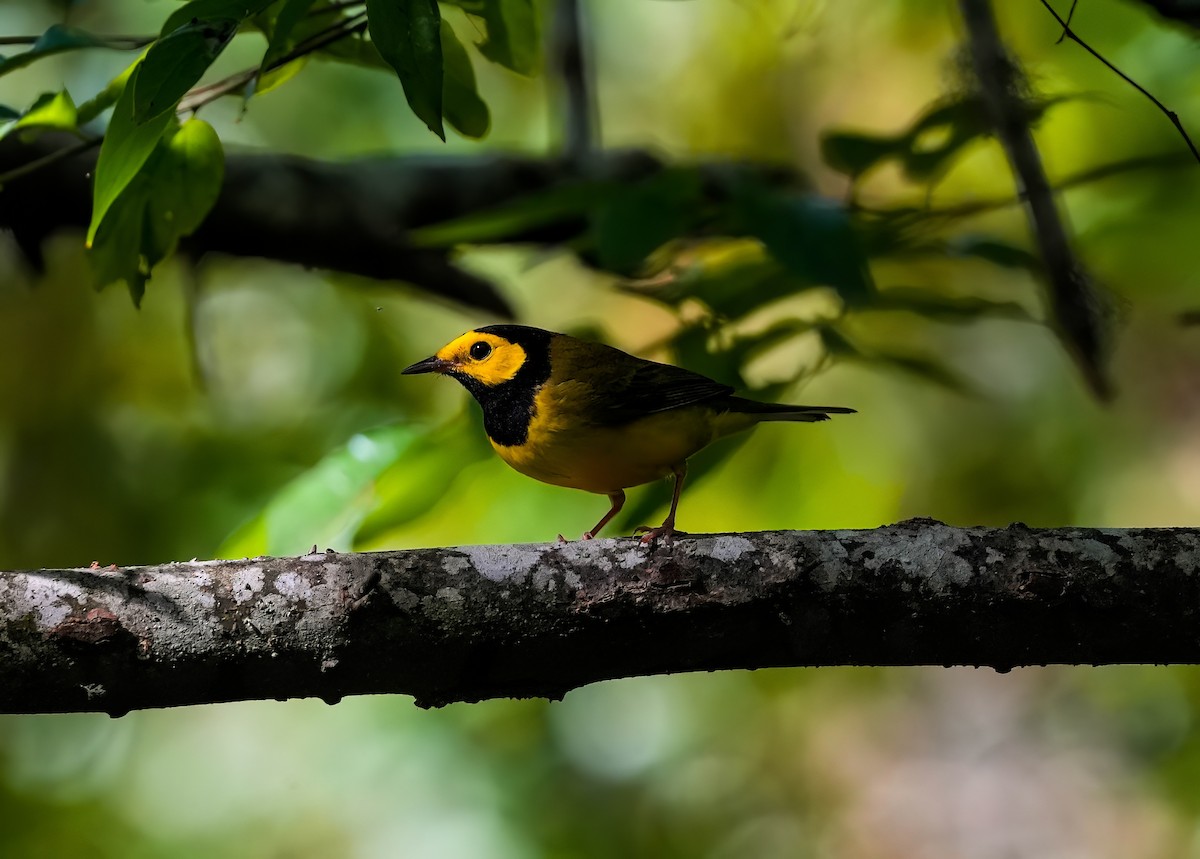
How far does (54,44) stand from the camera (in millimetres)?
2932

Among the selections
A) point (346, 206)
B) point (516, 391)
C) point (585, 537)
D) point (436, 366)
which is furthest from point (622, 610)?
point (346, 206)

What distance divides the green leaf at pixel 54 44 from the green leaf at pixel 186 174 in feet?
1.06

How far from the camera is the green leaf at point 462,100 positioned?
3.04 meters

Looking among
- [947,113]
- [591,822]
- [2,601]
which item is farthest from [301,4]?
[591,822]

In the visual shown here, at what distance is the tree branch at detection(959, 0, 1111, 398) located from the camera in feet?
→ 12.1

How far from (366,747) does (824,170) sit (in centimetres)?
561

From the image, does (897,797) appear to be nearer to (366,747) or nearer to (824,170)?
(366,747)

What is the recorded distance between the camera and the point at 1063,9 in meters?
6.76

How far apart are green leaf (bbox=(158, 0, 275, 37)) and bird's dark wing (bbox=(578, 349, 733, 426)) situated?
2.15m

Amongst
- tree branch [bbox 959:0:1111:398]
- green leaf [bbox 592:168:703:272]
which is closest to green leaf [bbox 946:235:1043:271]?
tree branch [bbox 959:0:1111:398]

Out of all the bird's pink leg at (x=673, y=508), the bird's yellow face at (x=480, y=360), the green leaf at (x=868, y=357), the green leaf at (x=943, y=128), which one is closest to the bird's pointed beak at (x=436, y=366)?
the bird's yellow face at (x=480, y=360)

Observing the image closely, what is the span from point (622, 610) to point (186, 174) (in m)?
1.57

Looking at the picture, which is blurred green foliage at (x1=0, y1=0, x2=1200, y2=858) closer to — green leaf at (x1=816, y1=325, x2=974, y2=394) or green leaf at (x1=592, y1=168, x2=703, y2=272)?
green leaf at (x1=816, y1=325, x2=974, y2=394)

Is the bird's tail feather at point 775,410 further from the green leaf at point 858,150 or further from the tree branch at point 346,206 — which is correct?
the tree branch at point 346,206
